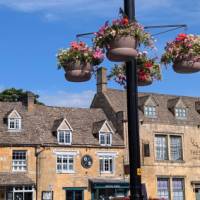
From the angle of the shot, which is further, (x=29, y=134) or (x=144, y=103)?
(x=144, y=103)

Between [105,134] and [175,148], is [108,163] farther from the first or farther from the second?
[175,148]

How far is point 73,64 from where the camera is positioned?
770cm

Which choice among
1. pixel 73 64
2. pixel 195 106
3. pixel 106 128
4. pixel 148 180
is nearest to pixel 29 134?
pixel 106 128

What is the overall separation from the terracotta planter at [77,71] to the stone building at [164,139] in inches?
1597

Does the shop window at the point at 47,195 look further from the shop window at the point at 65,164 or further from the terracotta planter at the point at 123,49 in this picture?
the terracotta planter at the point at 123,49

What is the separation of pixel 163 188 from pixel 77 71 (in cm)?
4325

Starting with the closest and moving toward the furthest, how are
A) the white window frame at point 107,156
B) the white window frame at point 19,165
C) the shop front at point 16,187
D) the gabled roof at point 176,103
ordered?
the shop front at point 16,187 → the white window frame at point 19,165 → the white window frame at point 107,156 → the gabled roof at point 176,103

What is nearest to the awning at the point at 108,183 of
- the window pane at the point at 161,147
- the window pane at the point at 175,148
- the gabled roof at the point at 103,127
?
the gabled roof at the point at 103,127

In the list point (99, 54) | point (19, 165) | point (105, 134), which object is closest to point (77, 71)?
point (99, 54)

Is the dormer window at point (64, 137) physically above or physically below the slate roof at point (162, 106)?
below

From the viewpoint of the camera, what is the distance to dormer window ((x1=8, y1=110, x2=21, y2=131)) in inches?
1763

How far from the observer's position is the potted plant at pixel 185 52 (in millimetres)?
7473

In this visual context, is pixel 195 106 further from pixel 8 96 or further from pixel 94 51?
pixel 94 51

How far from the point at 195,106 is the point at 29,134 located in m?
20.5
